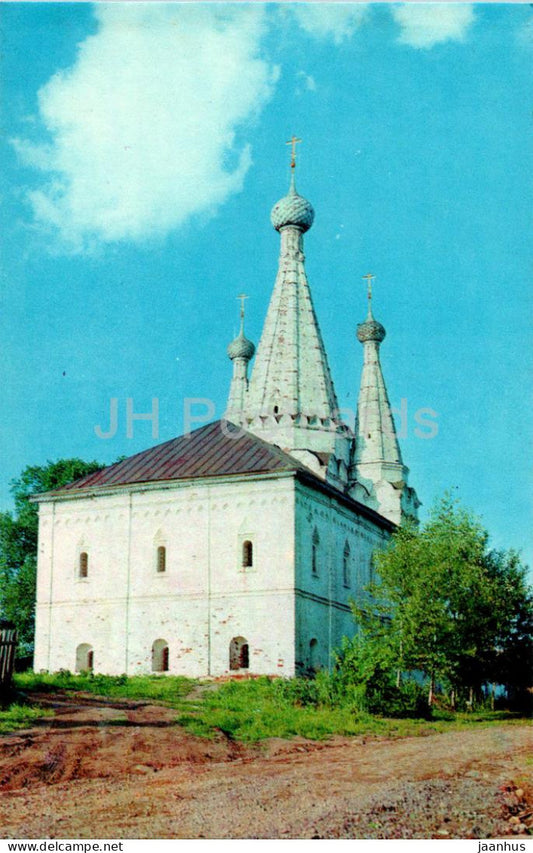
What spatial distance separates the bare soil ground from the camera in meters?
9.96

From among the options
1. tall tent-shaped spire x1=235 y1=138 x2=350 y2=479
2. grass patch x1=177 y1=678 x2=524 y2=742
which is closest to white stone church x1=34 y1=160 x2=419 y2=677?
tall tent-shaped spire x1=235 y1=138 x2=350 y2=479

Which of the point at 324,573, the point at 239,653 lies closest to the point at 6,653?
the point at 239,653

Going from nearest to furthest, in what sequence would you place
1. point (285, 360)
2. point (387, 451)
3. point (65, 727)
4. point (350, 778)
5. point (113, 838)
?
1. point (113, 838)
2. point (350, 778)
3. point (65, 727)
4. point (285, 360)
5. point (387, 451)

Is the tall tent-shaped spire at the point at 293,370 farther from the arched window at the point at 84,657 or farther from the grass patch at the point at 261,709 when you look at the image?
the grass patch at the point at 261,709

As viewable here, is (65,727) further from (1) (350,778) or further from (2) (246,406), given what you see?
(2) (246,406)

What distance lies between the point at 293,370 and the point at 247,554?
9.71 m

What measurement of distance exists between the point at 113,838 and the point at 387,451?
104 feet

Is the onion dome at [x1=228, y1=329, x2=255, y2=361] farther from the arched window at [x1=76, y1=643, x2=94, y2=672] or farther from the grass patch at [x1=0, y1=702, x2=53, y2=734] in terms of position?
the grass patch at [x1=0, y1=702, x2=53, y2=734]

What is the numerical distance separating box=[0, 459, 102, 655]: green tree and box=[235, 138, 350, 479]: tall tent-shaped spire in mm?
11490

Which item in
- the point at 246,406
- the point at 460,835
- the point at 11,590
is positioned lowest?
the point at 460,835

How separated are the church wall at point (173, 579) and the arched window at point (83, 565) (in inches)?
6.2

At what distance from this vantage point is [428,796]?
11.4 metres

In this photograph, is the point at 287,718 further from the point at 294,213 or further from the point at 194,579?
the point at 294,213

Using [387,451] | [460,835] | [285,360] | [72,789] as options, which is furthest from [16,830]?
[387,451]
